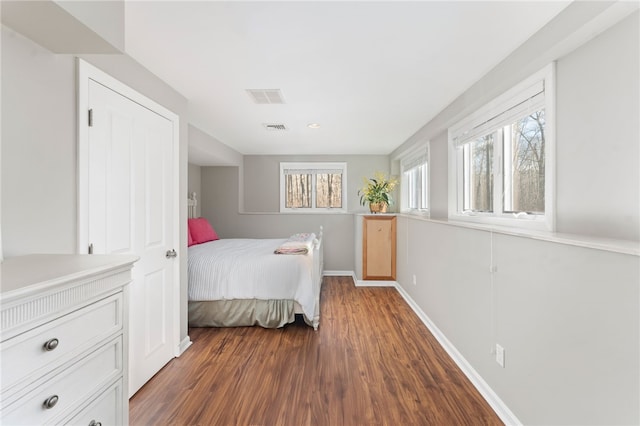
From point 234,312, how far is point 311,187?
3.06 meters

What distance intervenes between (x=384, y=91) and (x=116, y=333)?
2.39 meters

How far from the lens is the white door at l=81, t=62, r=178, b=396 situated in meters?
1.69

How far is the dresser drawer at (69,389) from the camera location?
748mm

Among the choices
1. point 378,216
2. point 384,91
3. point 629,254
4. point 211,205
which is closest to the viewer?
point 629,254

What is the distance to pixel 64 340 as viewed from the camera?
34.0 inches

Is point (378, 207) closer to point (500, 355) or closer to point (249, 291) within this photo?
point (249, 291)

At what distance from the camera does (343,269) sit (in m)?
5.47

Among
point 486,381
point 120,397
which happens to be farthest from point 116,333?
point 486,381

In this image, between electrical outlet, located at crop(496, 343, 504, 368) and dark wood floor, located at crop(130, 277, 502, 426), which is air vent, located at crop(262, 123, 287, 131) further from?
electrical outlet, located at crop(496, 343, 504, 368)

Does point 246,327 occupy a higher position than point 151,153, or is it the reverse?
point 151,153

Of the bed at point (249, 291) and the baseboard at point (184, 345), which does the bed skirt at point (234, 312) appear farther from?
the baseboard at point (184, 345)

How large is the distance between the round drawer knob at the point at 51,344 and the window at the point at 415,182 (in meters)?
3.76

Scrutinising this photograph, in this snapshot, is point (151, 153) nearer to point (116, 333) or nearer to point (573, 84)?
point (116, 333)

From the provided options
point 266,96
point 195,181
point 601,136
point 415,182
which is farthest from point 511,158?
point 195,181
